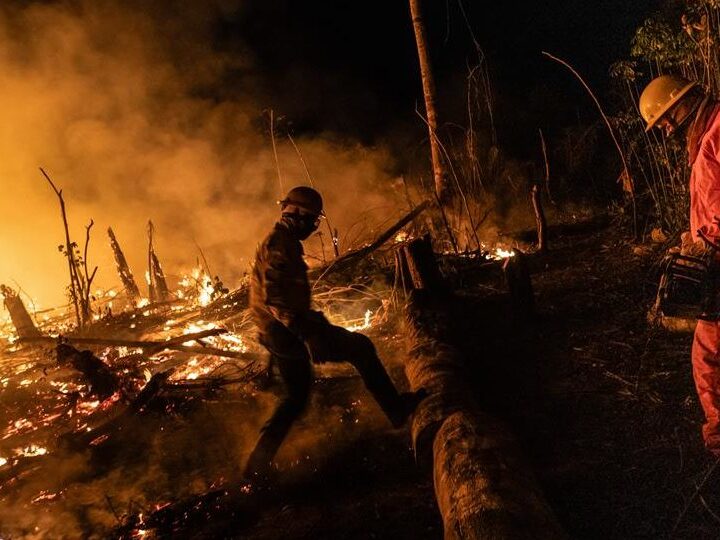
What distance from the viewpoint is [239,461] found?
12.9 feet

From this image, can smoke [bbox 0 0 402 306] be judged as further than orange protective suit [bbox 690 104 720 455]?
Yes

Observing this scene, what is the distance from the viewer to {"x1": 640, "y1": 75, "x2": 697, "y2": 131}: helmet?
2.98m

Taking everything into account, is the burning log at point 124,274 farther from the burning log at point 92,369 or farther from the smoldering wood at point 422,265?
the smoldering wood at point 422,265

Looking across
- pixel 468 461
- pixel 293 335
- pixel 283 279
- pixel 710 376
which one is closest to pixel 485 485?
pixel 468 461

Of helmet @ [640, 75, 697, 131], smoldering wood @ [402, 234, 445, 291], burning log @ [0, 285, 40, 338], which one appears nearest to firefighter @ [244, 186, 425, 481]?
smoldering wood @ [402, 234, 445, 291]

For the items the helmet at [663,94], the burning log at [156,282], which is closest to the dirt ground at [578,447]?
the helmet at [663,94]

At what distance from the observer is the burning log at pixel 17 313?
8.12 meters

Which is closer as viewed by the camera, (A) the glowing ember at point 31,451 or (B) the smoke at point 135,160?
(A) the glowing ember at point 31,451

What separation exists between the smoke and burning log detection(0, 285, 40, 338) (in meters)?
5.85

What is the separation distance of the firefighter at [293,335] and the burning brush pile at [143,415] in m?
0.65

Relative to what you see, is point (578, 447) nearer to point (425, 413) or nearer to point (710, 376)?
point (710, 376)

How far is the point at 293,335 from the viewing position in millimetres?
3590

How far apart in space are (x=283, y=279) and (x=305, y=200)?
0.59m

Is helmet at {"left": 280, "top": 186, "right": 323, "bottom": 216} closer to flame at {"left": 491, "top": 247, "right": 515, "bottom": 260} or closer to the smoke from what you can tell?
flame at {"left": 491, "top": 247, "right": 515, "bottom": 260}
